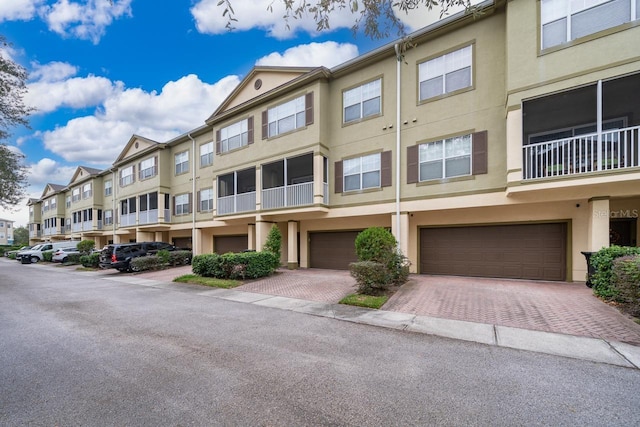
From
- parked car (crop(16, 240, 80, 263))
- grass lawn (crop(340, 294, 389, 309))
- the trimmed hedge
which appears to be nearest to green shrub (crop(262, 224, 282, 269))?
the trimmed hedge

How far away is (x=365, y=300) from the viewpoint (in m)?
8.12

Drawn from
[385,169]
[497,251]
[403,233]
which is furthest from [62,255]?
[497,251]

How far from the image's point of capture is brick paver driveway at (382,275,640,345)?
5789 mm

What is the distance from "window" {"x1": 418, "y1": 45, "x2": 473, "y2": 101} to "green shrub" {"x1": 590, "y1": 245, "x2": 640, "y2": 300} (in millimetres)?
7295

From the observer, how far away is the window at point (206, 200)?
20.7 m

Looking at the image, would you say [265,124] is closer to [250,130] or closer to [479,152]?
[250,130]

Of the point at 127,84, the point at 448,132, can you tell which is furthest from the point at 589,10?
the point at 127,84

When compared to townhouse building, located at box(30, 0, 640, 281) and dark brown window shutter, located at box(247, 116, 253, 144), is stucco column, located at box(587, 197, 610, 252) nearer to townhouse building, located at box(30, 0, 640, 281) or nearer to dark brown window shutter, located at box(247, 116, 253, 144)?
townhouse building, located at box(30, 0, 640, 281)

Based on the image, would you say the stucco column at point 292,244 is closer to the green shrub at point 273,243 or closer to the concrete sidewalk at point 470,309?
the green shrub at point 273,243

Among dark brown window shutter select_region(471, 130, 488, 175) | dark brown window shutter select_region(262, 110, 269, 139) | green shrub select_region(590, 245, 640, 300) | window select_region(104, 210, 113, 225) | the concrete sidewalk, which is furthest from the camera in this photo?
window select_region(104, 210, 113, 225)

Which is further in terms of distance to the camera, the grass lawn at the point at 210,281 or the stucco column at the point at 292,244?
the stucco column at the point at 292,244

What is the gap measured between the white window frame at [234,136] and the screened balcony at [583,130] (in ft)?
45.7

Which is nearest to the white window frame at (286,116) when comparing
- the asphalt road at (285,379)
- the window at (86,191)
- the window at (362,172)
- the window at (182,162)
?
the window at (362,172)

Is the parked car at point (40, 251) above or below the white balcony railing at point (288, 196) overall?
below
